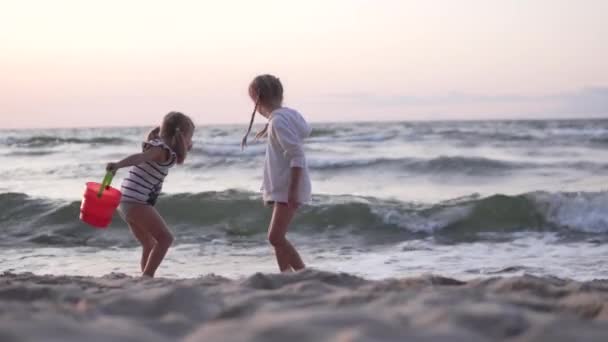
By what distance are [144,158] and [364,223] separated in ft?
15.7

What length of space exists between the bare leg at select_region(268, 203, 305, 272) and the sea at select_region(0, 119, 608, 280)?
1.10 m

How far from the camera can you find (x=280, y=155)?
4727mm

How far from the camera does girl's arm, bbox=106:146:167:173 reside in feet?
15.5

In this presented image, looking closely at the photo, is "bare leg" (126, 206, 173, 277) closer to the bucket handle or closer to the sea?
the bucket handle

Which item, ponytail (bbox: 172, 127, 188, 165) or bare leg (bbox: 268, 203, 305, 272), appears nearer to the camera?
bare leg (bbox: 268, 203, 305, 272)

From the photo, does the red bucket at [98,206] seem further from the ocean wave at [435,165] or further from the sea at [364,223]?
the ocean wave at [435,165]

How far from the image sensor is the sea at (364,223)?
21.8ft

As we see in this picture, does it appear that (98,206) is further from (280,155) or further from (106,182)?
(280,155)

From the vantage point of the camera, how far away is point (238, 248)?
309 inches

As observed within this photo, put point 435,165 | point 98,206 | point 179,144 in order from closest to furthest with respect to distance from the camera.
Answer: point 98,206
point 179,144
point 435,165

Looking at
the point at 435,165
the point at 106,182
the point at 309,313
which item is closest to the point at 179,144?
the point at 106,182

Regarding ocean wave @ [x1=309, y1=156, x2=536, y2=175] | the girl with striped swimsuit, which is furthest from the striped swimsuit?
ocean wave @ [x1=309, y1=156, x2=536, y2=175]

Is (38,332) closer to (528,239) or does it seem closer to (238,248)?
(238,248)

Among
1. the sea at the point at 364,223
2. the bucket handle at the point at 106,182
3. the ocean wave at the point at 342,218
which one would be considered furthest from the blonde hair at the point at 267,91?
the ocean wave at the point at 342,218
